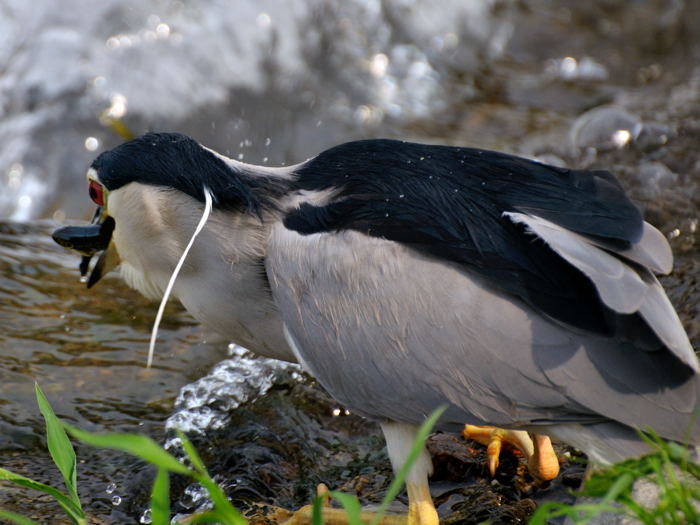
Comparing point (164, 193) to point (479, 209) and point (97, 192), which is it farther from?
point (479, 209)

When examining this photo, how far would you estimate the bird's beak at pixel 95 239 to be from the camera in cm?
327

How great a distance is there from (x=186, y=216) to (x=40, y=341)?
4.15 feet

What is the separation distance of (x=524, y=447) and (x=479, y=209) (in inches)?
36.1

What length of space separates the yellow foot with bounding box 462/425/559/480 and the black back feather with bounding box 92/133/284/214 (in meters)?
1.00

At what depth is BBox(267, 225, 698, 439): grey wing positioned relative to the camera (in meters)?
2.52

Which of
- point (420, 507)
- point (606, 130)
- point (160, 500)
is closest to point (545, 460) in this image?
point (420, 507)

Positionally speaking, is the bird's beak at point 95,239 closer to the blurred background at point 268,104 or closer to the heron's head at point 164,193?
the heron's head at point 164,193

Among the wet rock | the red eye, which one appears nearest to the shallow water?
the red eye

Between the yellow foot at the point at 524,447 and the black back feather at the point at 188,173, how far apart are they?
1.00 m

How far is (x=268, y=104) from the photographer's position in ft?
21.2

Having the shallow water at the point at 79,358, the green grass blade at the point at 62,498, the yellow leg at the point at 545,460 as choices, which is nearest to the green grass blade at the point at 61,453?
the green grass blade at the point at 62,498

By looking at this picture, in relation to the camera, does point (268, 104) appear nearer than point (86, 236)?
No

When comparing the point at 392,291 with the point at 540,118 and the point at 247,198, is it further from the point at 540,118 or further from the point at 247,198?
the point at 540,118

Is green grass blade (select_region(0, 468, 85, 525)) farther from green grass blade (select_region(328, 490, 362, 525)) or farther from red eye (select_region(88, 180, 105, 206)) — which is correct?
red eye (select_region(88, 180, 105, 206))
